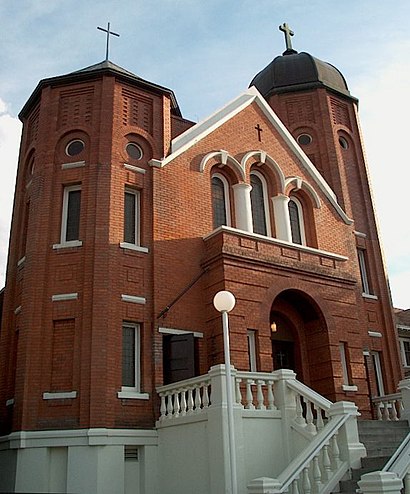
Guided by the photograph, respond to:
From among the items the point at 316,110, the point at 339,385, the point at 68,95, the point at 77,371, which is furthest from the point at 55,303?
the point at 316,110

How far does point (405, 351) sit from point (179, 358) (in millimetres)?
15984

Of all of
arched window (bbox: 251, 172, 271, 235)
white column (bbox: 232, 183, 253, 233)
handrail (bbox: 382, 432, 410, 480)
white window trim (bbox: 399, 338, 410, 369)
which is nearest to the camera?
handrail (bbox: 382, 432, 410, 480)

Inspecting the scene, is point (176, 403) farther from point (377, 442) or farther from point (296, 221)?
point (296, 221)

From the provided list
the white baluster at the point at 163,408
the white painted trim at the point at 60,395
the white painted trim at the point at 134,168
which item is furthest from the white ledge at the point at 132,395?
the white painted trim at the point at 134,168

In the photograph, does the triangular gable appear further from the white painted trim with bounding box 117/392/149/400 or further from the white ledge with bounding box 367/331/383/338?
the white painted trim with bounding box 117/392/149/400

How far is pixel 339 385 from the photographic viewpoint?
51.1 ft

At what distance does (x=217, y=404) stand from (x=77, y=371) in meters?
3.69

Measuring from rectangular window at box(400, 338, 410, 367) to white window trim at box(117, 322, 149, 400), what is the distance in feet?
51.9

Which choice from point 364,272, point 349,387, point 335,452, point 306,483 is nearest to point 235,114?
point 364,272

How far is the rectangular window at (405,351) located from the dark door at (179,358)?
49.7 feet

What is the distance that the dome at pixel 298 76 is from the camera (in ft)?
74.6

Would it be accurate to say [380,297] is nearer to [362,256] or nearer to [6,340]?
[362,256]

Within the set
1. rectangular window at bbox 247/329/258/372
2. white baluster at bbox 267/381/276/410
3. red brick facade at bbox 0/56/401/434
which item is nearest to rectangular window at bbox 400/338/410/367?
red brick facade at bbox 0/56/401/434

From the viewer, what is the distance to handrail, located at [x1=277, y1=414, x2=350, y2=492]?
9609mm
